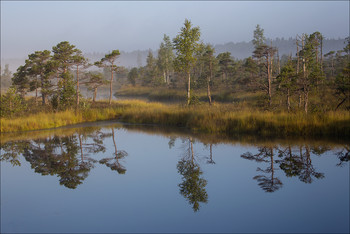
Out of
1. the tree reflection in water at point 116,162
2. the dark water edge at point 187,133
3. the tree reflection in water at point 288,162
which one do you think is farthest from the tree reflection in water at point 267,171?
the tree reflection in water at point 116,162

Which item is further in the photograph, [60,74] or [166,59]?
[166,59]

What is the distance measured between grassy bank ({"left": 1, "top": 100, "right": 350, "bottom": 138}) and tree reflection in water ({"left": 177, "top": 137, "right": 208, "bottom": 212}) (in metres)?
5.17

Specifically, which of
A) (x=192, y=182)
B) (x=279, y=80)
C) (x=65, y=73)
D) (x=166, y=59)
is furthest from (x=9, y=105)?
(x=166, y=59)

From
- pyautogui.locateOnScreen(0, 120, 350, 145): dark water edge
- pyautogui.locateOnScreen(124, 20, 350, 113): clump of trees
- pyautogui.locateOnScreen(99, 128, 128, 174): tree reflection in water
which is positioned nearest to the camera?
pyautogui.locateOnScreen(99, 128, 128, 174): tree reflection in water

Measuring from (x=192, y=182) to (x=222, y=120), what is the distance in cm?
905

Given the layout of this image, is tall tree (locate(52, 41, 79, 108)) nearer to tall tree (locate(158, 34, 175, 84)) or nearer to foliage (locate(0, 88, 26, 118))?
foliage (locate(0, 88, 26, 118))

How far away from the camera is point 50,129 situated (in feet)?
66.9

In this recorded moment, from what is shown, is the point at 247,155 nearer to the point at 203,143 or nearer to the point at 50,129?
the point at 203,143

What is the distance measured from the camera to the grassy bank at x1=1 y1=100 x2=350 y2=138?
46.5 feet

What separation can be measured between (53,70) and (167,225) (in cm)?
2754

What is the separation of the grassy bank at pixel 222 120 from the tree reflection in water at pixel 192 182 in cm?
517

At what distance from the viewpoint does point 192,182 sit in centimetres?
902

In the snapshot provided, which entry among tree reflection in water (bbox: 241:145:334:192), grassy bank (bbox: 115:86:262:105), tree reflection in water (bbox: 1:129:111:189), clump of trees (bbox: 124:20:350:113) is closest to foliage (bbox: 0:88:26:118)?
tree reflection in water (bbox: 1:129:111:189)

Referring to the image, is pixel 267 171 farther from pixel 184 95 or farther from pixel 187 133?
pixel 184 95
